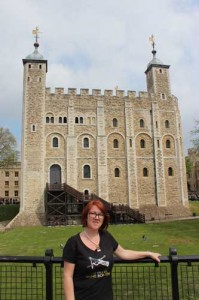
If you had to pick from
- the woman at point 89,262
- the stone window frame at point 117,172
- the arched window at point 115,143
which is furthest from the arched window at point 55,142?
the woman at point 89,262

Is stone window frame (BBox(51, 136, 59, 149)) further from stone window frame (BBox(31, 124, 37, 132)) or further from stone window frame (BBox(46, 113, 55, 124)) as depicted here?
stone window frame (BBox(31, 124, 37, 132))

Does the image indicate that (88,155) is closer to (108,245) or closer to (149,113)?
(149,113)

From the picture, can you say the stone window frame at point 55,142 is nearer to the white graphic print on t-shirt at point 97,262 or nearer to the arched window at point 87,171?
the arched window at point 87,171

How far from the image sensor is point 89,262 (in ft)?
10.1

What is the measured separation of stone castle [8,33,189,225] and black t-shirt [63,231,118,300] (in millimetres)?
30627

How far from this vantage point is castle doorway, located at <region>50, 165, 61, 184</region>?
113 ft

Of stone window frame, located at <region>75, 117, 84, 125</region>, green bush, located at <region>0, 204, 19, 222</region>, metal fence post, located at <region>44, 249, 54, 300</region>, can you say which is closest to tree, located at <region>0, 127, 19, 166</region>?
green bush, located at <region>0, 204, 19, 222</region>

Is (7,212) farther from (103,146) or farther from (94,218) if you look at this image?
(94,218)

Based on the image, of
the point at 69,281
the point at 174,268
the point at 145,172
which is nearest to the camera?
the point at 69,281

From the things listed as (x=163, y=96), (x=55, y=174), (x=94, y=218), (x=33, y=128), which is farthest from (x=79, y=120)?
(x=94, y=218)

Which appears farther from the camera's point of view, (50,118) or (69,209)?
(50,118)

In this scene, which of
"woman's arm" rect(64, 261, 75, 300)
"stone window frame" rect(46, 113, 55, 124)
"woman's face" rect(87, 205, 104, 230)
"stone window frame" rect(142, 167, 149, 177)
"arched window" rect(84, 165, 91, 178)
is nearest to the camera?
"woman's arm" rect(64, 261, 75, 300)

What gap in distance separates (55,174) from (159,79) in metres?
17.9

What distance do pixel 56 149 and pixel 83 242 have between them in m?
32.5
